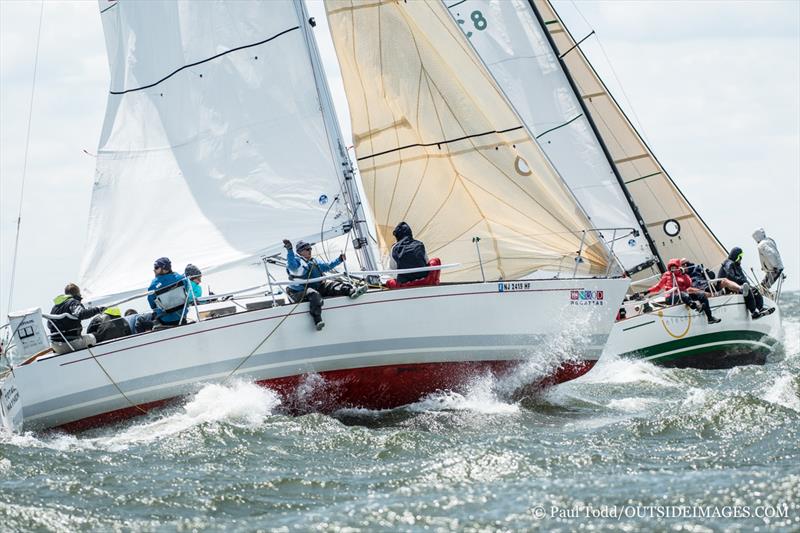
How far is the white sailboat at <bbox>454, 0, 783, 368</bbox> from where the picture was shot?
1850 cm

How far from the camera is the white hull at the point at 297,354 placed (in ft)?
38.9

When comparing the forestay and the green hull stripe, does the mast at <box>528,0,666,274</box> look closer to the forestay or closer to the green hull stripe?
the green hull stripe

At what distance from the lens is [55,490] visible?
928 centimetres

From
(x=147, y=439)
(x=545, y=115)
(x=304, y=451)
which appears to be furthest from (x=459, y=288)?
(x=545, y=115)

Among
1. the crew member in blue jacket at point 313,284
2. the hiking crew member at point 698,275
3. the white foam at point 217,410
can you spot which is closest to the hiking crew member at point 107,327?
the white foam at point 217,410

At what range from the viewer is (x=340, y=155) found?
43.6ft

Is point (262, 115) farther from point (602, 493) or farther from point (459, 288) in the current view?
point (602, 493)

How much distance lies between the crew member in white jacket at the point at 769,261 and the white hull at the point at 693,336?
134 centimetres

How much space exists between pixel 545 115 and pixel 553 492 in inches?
496

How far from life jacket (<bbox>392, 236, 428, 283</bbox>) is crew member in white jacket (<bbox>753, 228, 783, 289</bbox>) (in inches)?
366

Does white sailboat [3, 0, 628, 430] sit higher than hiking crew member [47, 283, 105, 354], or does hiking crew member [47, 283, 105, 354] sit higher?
white sailboat [3, 0, 628, 430]

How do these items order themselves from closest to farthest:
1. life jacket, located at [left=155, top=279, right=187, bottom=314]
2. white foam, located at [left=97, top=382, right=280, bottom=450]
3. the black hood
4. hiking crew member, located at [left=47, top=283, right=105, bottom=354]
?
white foam, located at [left=97, top=382, right=280, bottom=450] → hiking crew member, located at [left=47, top=283, right=105, bottom=354] → life jacket, located at [left=155, top=279, right=187, bottom=314] → the black hood

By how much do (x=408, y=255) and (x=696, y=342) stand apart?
677 cm

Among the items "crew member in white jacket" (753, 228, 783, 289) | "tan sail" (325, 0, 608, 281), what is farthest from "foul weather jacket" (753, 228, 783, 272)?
"tan sail" (325, 0, 608, 281)
